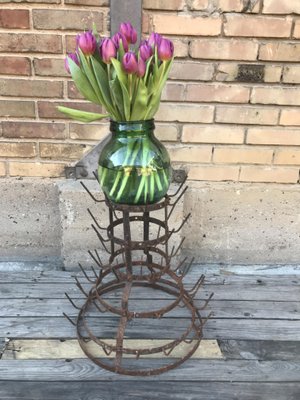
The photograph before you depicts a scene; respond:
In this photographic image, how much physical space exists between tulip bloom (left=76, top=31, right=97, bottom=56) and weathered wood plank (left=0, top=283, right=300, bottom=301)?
1.05 metres

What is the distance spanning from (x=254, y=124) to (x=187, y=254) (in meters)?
0.68

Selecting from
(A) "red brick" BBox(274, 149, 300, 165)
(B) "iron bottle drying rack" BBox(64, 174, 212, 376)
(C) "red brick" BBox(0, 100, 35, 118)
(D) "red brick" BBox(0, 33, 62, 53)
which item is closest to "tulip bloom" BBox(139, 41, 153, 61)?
(B) "iron bottle drying rack" BBox(64, 174, 212, 376)

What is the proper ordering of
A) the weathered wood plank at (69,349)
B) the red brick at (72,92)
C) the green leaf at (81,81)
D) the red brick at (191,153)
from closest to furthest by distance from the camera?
the green leaf at (81,81) < the weathered wood plank at (69,349) < the red brick at (72,92) < the red brick at (191,153)

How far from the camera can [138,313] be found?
56.6 inches

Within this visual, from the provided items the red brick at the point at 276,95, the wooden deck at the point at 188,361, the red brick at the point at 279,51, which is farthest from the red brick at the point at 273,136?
the wooden deck at the point at 188,361

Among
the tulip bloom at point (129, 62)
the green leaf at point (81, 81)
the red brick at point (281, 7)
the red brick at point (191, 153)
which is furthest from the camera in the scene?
the red brick at point (191, 153)

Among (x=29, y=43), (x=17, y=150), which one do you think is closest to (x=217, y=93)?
(x=29, y=43)

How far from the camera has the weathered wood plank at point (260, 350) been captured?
156 centimetres

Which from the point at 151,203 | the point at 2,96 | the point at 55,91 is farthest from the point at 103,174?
the point at 2,96

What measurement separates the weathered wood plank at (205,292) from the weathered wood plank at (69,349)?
27 cm

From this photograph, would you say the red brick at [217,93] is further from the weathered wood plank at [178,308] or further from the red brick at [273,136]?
the weathered wood plank at [178,308]

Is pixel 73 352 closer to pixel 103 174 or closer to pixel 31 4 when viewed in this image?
pixel 103 174

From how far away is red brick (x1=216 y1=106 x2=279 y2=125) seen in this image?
6.10ft

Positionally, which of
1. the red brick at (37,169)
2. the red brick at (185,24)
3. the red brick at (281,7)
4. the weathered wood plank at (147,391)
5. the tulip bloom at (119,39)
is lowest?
the weathered wood plank at (147,391)
